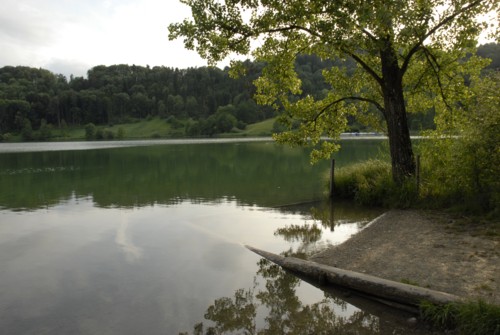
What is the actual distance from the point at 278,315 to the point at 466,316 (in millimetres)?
3765

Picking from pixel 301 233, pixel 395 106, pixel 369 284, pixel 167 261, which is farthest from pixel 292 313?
pixel 395 106

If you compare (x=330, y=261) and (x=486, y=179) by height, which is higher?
(x=486, y=179)

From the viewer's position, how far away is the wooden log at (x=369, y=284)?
7654 mm

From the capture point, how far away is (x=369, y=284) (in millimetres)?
8781

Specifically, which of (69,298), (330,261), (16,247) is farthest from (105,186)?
(330,261)

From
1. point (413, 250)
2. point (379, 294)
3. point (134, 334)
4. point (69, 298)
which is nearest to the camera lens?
point (134, 334)

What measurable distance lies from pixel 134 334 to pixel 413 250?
7502mm

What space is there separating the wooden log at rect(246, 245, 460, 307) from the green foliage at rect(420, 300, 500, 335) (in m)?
0.19

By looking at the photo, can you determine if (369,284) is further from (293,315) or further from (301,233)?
(301,233)

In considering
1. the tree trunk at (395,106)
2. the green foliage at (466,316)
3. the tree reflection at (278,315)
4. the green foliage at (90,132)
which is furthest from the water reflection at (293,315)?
the green foliage at (90,132)

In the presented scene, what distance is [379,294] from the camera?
8609mm

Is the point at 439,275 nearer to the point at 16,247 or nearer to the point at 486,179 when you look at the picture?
the point at 486,179

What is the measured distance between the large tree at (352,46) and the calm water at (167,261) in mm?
4361

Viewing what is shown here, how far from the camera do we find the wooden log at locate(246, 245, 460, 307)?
7.65 m
